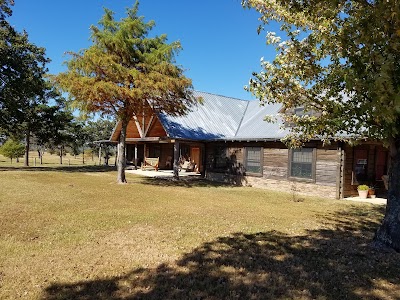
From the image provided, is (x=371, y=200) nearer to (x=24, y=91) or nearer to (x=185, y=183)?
(x=185, y=183)

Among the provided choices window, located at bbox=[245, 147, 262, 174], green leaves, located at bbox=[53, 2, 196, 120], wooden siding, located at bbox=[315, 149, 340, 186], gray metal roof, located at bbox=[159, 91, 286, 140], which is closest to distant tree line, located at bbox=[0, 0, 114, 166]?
green leaves, located at bbox=[53, 2, 196, 120]

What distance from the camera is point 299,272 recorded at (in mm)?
5492

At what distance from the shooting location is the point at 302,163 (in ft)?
55.9

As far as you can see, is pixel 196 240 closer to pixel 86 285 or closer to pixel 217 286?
pixel 217 286

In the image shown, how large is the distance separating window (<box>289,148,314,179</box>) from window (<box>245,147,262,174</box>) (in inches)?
91.4

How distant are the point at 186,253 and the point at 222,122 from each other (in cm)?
1887

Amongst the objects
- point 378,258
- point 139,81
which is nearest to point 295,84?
point 378,258

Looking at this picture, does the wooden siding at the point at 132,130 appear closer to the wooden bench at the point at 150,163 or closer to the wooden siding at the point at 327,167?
the wooden bench at the point at 150,163

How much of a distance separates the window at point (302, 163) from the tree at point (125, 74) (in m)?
6.62

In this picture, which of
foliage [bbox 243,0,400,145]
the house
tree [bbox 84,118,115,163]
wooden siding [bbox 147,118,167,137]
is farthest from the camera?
tree [bbox 84,118,115,163]

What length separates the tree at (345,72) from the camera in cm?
454

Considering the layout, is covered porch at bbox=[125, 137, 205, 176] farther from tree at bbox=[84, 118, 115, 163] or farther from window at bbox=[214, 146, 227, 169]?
tree at bbox=[84, 118, 115, 163]

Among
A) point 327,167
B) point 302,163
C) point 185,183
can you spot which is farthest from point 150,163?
point 327,167

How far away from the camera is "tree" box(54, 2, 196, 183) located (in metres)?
15.9
